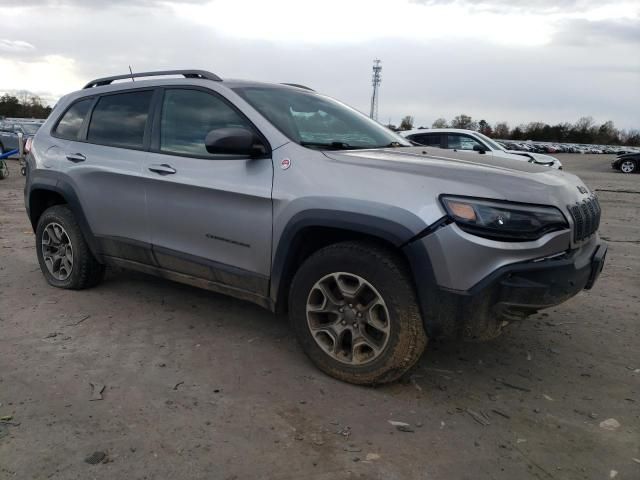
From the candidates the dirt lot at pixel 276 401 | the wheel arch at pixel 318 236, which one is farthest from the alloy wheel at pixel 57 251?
the wheel arch at pixel 318 236

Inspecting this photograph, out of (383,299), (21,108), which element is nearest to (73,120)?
(383,299)

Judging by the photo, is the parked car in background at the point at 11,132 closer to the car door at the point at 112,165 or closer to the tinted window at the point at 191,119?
the car door at the point at 112,165

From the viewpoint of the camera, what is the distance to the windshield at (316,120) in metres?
3.53

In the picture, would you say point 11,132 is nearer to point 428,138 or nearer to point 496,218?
point 428,138

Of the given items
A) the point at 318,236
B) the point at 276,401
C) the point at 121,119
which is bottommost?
the point at 276,401

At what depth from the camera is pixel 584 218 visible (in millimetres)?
3092

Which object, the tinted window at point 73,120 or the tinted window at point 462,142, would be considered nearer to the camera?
the tinted window at point 73,120

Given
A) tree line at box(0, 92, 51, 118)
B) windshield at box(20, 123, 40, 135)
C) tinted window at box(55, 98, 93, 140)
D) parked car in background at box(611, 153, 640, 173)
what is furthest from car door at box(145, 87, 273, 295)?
tree line at box(0, 92, 51, 118)

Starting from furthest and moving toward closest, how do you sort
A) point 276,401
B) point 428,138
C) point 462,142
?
point 428,138 → point 462,142 → point 276,401

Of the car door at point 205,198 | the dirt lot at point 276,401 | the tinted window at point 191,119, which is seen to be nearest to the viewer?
the dirt lot at point 276,401

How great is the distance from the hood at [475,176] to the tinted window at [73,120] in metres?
2.56

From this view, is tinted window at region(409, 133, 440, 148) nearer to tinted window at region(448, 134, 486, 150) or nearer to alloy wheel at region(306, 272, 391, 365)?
tinted window at region(448, 134, 486, 150)

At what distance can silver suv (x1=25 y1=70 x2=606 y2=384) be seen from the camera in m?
2.75

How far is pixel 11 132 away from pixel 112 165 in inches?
800
